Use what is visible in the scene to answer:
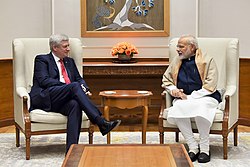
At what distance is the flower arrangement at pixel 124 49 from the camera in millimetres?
7090

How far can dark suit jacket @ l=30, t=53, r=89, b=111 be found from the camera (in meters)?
5.54

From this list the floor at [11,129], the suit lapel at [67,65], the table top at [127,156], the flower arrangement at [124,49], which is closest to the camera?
the table top at [127,156]

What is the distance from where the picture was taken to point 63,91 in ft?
18.0

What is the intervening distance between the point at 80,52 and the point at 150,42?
5.25 ft

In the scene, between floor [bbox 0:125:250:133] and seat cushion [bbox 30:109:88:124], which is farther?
floor [bbox 0:125:250:133]

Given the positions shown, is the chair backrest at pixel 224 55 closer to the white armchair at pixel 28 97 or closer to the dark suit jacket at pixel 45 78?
the dark suit jacket at pixel 45 78

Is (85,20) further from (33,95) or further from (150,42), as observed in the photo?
(33,95)

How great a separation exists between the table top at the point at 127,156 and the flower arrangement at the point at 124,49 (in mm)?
3017

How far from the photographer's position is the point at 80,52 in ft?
19.9

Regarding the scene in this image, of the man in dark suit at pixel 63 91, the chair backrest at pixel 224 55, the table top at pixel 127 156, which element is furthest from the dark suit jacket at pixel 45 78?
the table top at pixel 127 156

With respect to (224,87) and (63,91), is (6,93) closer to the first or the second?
(63,91)

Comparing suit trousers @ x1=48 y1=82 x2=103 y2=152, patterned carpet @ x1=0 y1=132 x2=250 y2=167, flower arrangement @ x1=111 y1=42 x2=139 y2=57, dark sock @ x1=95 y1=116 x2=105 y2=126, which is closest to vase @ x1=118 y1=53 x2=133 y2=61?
flower arrangement @ x1=111 y1=42 x2=139 y2=57

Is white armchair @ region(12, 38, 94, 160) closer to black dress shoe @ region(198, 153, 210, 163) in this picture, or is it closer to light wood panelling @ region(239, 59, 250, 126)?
black dress shoe @ region(198, 153, 210, 163)

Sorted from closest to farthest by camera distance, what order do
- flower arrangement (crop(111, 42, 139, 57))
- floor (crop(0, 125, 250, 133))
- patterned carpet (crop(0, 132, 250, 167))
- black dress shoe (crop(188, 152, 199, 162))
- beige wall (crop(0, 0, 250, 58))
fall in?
patterned carpet (crop(0, 132, 250, 167)) → black dress shoe (crop(188, 152, 199, 162)) → floor (crop(0, 125, 250, 133)) → flower arrangement (crop(111, 42, 139, 57)) → beige wall (crop(0, 0, 250, 58))
